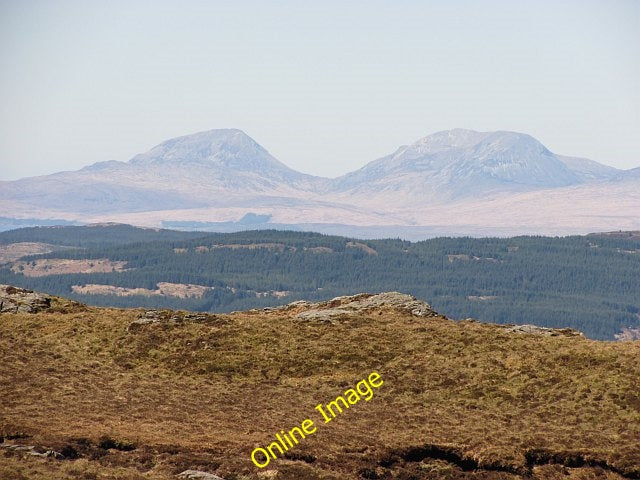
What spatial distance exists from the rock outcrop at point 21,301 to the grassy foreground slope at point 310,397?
1.94 metres

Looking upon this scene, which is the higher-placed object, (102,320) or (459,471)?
(102,320)

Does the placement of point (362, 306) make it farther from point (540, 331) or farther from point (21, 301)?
point (21, 301)

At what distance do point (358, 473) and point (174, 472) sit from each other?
10.2m

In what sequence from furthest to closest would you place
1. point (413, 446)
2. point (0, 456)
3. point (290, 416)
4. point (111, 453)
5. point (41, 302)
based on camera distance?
point (41, 302)
point (290, 416)
point (413, 446)
point (111, 453)
point (0, 456)

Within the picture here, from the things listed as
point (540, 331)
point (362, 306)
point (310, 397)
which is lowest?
point (310, 397)

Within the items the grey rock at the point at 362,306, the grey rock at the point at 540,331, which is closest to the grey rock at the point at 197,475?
the grey rock at the point at 362,306

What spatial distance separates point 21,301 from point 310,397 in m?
38.8

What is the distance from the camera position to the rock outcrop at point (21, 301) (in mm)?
93875

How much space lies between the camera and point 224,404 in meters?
68.3

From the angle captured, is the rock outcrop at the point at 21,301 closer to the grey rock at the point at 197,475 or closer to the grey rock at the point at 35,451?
the grey rock at the point at 35,451

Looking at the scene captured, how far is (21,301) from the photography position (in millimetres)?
95562

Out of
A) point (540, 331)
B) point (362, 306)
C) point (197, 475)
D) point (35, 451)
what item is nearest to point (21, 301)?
point (362, 306)

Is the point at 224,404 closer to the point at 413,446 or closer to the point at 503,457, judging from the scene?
the point at 413,446

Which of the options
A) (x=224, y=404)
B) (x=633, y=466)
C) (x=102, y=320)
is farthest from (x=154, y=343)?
(x=633, y=466)
